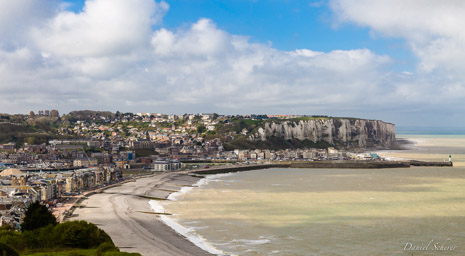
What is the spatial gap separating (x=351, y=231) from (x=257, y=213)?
10477 millimetres

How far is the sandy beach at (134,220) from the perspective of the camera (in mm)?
27859

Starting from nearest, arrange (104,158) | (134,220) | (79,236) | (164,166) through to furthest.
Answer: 1. (79,236)
2. (134,220)
3. (164,166)
4. (104,158)

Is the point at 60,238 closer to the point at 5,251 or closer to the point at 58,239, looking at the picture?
the point at 58,239

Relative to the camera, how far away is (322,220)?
37281mm

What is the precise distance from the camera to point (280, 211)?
42.2 meters

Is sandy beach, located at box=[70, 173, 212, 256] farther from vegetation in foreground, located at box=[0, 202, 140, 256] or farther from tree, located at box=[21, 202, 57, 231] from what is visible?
tree, located at box=[21, 202, 57, 231]

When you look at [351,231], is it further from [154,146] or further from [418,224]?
[154,146]

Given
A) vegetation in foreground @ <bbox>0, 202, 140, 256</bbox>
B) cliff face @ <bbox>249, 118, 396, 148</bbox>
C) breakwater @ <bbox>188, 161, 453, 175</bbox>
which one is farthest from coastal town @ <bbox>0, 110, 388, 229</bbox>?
vegetation in foreground @ <bbox>0, 202, 140, 256</bbox>

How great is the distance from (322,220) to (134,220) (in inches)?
610

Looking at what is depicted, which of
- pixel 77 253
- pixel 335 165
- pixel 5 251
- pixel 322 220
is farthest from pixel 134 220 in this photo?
pixel 335 165

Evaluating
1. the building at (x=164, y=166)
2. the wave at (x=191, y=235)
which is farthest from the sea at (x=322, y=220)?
the building at (x=164, y=166)

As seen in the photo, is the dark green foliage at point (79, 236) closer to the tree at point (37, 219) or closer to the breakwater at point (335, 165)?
the tree at point (37, 219)

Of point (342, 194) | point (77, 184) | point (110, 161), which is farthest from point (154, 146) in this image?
point (342, 194)

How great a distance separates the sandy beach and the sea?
1.44m
